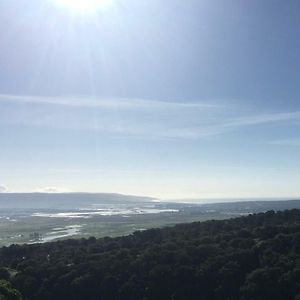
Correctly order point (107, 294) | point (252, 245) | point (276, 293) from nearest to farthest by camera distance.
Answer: point (276, 293), point (107, 294), point (252, 245)

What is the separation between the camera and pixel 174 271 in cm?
4162

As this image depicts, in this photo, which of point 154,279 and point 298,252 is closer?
point 154,279

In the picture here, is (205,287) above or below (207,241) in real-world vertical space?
below

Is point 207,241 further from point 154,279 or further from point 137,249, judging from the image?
point 154,279

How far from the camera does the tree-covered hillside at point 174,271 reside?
1543 inches

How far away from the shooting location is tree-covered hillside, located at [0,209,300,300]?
39.2 meters

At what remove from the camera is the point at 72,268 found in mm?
43344

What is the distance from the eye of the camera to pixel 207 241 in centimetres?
4988

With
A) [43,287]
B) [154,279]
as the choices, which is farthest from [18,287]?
[154,279]

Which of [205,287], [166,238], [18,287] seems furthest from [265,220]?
[18,287]

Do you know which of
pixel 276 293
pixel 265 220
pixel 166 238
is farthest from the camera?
pixel 265 220

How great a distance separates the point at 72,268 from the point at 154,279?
7704 millimetres

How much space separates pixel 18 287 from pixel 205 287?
51.3 feet

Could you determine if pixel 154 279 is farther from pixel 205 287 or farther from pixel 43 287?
pixel 43 287
